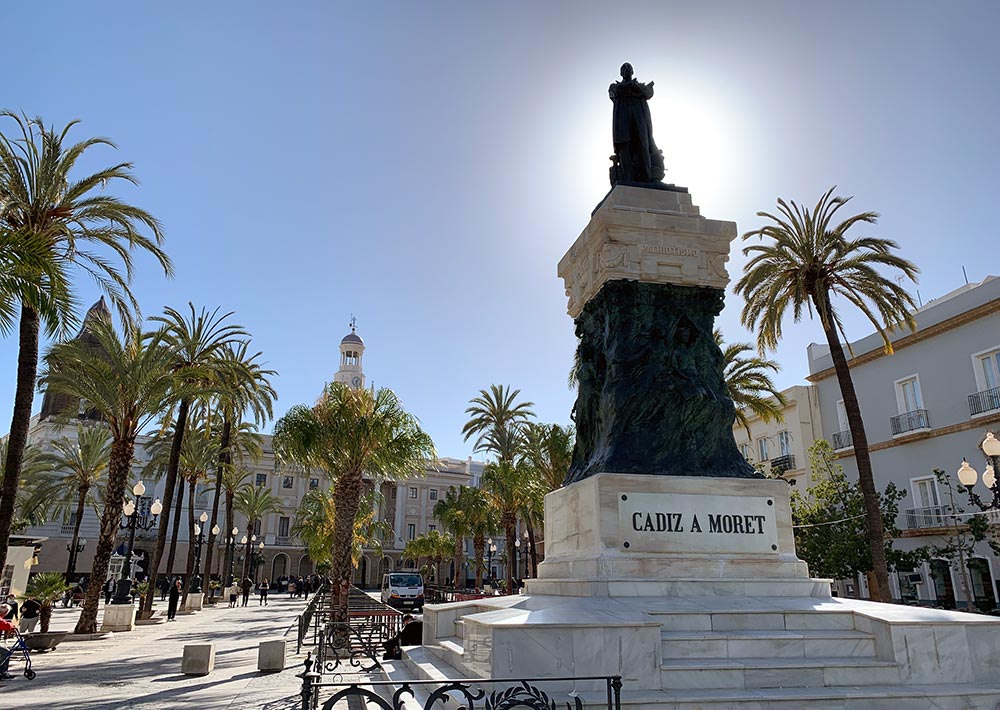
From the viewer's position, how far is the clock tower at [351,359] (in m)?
87.5

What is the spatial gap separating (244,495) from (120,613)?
38.9 meters

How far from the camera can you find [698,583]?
296 inches

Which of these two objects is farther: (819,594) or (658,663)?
(819,594)

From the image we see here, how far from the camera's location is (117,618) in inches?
902

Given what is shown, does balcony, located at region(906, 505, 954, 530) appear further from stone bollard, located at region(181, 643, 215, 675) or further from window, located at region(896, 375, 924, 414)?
stone bollard, located at region(181, 643, 215, 675)

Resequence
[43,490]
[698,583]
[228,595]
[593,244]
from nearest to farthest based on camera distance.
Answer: [698,583]
[593,244]
[228,595]
[43,490]

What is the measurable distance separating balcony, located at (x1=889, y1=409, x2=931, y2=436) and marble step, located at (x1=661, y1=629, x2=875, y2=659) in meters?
25.6

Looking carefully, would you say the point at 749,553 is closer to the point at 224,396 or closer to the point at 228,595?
the point at 224,396

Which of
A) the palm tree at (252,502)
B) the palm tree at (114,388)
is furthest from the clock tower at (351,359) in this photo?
the palm tree at (114,388)

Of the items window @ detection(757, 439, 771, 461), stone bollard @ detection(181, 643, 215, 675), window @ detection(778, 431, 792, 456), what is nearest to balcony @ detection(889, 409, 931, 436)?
window @ detection(778, 431, 792, 456)

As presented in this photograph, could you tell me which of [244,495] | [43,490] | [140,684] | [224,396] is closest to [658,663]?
[140,684]

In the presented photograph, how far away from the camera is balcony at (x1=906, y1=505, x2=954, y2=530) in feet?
87.6

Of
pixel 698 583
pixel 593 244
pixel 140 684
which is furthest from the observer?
pixel 140 684

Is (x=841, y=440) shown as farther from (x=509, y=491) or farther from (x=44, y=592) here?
(x=44, y=592)
